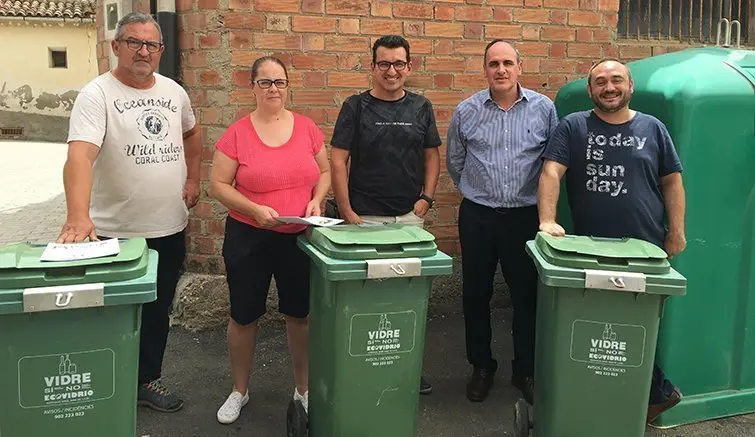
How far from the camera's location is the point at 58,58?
73.3 ft

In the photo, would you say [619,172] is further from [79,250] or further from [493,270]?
[79,250]

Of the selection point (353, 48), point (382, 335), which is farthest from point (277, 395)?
point (353, 48)

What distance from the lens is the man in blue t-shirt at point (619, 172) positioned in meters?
3.06

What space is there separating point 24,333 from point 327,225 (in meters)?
1.22

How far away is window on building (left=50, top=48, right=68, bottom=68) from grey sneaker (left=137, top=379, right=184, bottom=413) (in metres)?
21.6

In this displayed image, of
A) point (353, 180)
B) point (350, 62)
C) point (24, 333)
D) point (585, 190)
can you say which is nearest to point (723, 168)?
point (585, 190)

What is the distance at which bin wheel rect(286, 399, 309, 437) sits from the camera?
9.99 feet

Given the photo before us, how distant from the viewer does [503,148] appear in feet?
11.4

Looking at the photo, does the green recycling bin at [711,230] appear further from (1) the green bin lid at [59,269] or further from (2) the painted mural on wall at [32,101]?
(2) the painted mural on wall at [32,101]

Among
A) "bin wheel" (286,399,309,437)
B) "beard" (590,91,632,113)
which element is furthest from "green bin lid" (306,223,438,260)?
"beard" (590,91,632,113)

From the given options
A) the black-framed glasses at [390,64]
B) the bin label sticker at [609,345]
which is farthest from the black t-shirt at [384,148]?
the bin label sticker at [609,345]

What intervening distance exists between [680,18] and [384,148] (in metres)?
Answer: 3.47

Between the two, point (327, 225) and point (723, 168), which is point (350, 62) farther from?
point (723, 168)

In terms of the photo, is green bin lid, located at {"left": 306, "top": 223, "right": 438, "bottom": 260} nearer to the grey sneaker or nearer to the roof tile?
the grey sneaker
